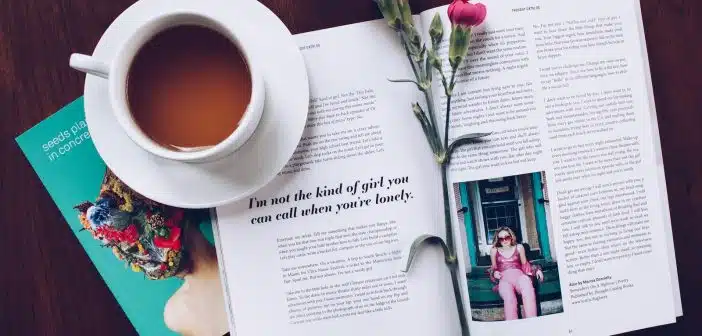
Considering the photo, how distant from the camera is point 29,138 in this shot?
0.57m

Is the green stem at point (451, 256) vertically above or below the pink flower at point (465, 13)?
below

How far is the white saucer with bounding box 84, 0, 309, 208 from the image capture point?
0.52 m

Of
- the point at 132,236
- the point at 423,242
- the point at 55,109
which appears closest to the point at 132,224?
the point at 132,236

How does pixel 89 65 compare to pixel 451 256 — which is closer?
pixel 89 65

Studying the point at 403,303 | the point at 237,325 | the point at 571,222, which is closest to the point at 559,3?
the point at 571,222

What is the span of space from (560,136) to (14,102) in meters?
0.47

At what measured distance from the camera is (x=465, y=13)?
1.75ft

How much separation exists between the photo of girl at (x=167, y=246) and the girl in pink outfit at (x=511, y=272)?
24cm

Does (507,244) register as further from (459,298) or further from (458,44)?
(458,44)

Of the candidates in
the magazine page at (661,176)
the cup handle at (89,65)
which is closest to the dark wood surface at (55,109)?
the magazine page at (661,176)

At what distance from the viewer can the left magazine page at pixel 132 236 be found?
1.89 feet

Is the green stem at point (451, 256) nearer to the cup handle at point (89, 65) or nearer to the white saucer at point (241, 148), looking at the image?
the white saucer at point (241, 148)

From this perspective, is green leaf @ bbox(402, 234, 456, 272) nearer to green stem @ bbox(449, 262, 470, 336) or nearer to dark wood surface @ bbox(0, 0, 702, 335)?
green stem @ bbox(449, 262, 470, 336)

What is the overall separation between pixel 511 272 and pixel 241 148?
26 cm
